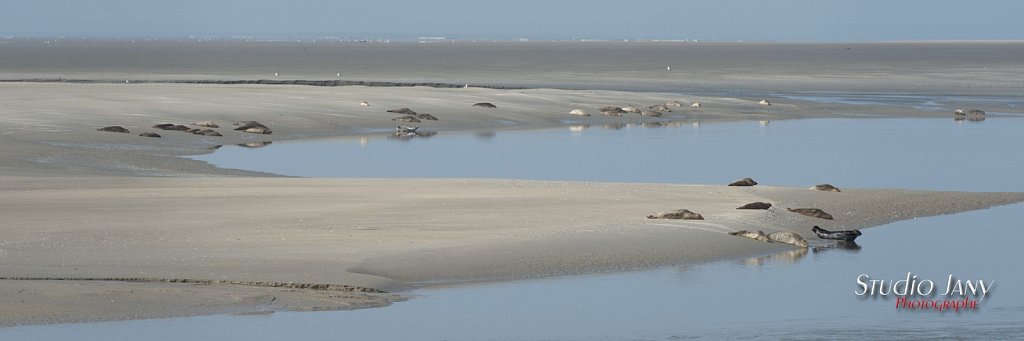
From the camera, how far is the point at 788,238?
43.8 ft

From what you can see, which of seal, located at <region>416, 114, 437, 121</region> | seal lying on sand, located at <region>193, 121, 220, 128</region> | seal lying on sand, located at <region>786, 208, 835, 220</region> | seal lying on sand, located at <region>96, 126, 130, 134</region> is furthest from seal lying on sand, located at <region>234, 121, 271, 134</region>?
seal lying on sand, located at <region>786, 208, 835, 220</region>

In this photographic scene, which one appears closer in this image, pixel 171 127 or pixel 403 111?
pixel 171 127

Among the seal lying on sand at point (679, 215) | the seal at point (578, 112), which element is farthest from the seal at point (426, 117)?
the seal lying on sand at point (679, 215)

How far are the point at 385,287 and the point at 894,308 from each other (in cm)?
346

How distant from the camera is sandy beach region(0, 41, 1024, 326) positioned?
10.2m

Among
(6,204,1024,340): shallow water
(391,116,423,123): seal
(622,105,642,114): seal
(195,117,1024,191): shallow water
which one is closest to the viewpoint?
(6,204,1024,340): shallow water

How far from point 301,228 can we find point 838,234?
15.5 feet

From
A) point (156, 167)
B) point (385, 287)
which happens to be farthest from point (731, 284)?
point (156, 167)

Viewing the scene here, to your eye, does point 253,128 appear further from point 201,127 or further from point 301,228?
point 301,228

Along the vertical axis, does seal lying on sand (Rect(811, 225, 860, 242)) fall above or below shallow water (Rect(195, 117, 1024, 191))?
below

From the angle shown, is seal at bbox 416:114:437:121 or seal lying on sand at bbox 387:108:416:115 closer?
seal at bbox 416:114:437:121

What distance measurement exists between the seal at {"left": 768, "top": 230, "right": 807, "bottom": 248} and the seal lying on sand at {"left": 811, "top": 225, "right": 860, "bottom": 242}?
50 centimetres

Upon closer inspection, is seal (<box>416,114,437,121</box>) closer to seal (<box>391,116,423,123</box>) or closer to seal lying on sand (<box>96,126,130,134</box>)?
seal (<box>391,116,423,123</box>)

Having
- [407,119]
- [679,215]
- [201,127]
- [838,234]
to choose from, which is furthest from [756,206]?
[407,119]
